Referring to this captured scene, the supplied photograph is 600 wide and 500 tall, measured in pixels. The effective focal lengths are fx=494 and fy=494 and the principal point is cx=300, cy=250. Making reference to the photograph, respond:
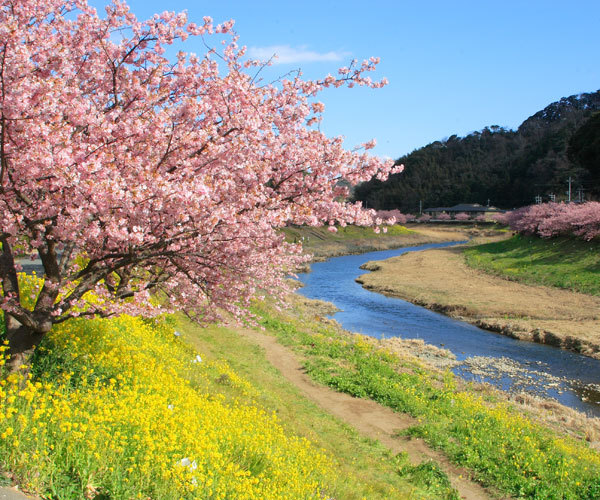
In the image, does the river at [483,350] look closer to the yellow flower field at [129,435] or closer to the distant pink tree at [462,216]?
the yellow flower field at [129,435]

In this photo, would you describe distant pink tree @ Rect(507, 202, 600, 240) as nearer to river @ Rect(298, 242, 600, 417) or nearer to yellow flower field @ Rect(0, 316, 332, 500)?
river @ Rect(298, 242, 600, 417)

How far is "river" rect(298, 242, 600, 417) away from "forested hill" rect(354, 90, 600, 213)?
9613 centimetres

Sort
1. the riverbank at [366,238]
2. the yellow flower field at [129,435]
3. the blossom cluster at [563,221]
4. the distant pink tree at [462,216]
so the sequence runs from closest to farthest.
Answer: the yellow flower field at [129,435]
the blossom cluster at [563,221]
the riverbank at [366,238]
the distant pink tree at [462,216]

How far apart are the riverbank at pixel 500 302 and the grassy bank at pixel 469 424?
1163 centimetres

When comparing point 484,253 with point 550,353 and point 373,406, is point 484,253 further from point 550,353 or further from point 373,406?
point 373,406

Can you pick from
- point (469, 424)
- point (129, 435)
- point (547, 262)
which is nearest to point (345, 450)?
point (469, 424)

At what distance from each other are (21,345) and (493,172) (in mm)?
176517

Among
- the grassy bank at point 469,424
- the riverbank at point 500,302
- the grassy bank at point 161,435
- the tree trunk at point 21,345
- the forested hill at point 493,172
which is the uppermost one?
the forested hill at point 493,172

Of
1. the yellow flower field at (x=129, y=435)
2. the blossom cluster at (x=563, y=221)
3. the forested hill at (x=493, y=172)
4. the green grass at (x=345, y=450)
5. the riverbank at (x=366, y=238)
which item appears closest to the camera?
the yellow flower field at (x=129, y=435)

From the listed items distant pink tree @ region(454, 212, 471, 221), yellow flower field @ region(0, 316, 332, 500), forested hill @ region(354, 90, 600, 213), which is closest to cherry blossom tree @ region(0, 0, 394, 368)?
yellow flower field @ region(0, 316, 332, 500)

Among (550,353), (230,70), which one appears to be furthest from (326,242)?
(230,70)

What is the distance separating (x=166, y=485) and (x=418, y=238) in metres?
105

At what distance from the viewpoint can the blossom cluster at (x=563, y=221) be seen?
49750 mm

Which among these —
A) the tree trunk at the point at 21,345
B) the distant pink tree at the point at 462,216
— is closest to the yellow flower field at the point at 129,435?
the tree trunk at the point at 21,345
